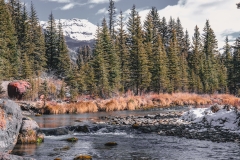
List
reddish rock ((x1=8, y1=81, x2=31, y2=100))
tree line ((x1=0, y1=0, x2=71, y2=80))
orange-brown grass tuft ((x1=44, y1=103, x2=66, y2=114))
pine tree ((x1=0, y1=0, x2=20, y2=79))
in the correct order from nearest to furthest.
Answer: orange-brown grass tuft ((x1=44, y1=103, x2=66, y2=114)), reddish rock ((x1=8, y1=81, x2=31, y2=100)), pine tree ((x1=0, y1=0, x2=20, y2=79)), tree line ((x1=0, y1=0, x2=71, y2=80))

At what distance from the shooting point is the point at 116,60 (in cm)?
5481

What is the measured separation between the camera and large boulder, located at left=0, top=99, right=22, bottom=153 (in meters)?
10.5

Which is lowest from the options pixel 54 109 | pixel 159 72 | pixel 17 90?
pixel 54 109

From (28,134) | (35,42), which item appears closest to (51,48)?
(35,42)

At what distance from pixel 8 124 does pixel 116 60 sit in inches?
1745

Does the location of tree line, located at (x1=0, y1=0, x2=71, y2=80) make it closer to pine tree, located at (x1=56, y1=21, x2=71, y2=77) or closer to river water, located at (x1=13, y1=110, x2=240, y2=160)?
pine tree, located at (x1=56, y1=21, x2=71, y2=77)

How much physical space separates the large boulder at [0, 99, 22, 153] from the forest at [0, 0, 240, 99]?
84.4 ft

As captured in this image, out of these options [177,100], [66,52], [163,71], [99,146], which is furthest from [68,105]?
[66,52]

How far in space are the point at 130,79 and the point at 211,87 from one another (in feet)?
79.8

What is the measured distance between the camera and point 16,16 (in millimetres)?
67375

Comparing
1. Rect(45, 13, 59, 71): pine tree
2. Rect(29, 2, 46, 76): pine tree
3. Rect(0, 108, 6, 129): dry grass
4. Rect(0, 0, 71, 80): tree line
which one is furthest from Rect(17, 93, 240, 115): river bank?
Rect(45, 13, 59, 71): pine tree

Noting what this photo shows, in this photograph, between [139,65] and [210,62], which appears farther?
[210,62]

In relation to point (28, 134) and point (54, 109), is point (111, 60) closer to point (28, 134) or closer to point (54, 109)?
point (54, 109)

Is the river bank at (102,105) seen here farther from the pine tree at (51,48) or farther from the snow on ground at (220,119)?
the pine tree at (51,48)
